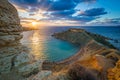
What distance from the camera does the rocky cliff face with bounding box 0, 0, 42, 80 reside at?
17.0 m

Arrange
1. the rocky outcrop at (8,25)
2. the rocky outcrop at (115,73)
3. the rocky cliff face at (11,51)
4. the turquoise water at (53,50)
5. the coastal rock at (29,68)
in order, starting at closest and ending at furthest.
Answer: the rocky outcrop at (8,25) → the rocky cliff face at (11,51) → the coastal rock at (29,68) → the rocky outcrop at (115,73) → the turquoise water at (53,50)

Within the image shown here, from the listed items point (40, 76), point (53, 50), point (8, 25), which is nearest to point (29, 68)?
point (40, 76)

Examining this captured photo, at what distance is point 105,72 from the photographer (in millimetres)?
21391

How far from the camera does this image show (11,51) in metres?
18.1

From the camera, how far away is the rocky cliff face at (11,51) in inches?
670

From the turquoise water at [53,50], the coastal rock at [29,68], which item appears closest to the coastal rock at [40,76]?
the coastal rock at [29,68]

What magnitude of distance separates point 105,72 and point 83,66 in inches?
144

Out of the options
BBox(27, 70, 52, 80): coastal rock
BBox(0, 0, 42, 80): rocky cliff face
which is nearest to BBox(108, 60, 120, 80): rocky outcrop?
BBox(27, 70, 52, 80): coastal rock

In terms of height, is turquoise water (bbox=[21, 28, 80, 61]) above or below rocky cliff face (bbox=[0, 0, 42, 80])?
below

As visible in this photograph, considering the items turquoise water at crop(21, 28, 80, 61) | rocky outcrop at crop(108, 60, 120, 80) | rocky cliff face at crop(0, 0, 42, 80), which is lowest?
turquoise water at crop(21, 28, 80, 61)

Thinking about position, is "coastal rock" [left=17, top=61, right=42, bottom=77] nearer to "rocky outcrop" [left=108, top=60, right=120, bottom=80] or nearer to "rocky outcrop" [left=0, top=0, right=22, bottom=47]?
"rocky outcrop" [left=0, top=0, right=22, bottom=47]

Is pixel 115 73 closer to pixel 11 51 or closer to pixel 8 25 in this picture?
pixel 11 51

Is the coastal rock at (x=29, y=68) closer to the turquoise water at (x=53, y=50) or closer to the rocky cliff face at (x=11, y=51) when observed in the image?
the rocky cliff face at (x=11, y=51)

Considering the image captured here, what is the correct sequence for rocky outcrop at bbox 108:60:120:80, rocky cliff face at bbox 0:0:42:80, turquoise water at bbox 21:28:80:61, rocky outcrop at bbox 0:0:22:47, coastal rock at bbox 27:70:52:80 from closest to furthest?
rocky outcrop at bbox 0:0:22:47
rocky cliff face at bbox 0:0:42:80
rocky outcrop at bbox 108:60:120:80
coastal rock at bbox 27:70:52:80
turquoise water at bbox 21:28:80:61
